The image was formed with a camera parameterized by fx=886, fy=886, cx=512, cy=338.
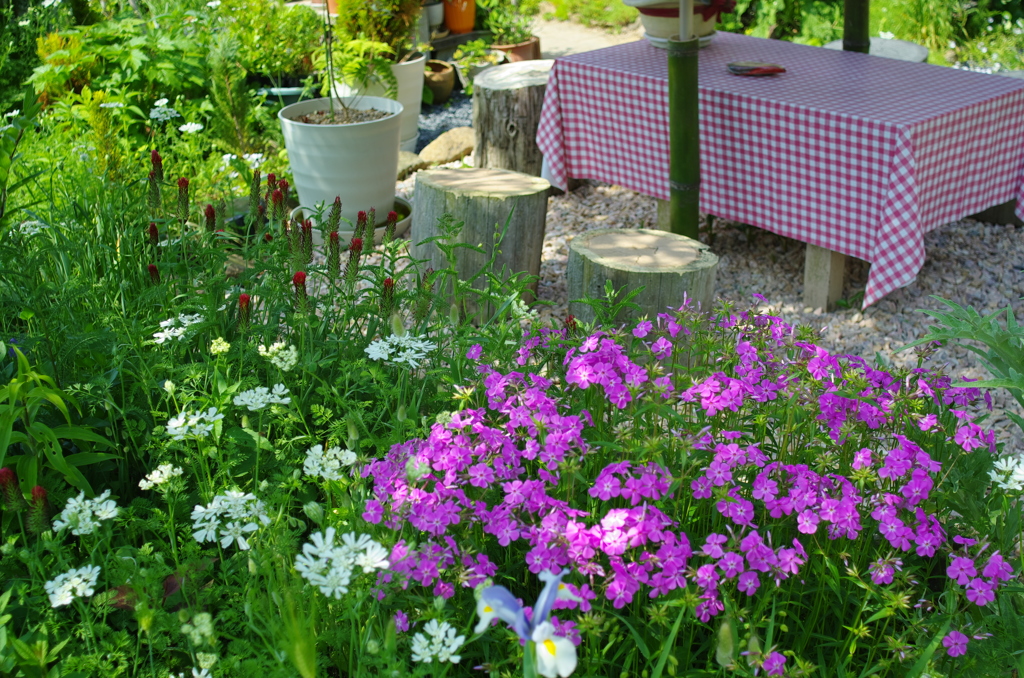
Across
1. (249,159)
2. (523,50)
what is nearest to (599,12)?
(523,50)

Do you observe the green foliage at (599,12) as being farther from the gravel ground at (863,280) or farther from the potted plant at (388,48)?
the gravel ground at (863,280)

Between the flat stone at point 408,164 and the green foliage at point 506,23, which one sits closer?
the flat stone at point 408,164

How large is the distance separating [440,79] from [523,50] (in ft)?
2.72

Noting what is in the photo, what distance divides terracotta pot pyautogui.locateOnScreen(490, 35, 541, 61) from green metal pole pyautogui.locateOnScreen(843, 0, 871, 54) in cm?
317

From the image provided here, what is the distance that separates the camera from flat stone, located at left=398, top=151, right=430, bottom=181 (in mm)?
5195

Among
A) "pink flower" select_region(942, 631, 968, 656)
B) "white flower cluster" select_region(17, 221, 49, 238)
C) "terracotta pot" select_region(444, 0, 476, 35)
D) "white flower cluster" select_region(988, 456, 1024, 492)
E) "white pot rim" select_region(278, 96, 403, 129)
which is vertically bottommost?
"pink flower" select_region(942, 631, 968, 656)

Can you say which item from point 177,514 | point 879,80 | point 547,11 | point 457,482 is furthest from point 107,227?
point 547,11

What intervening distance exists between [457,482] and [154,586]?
49cm

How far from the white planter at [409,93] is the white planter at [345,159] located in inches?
50.8

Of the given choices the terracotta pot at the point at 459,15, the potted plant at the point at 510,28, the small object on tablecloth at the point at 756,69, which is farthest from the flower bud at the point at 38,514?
the terracotta pot at the point at 459,15

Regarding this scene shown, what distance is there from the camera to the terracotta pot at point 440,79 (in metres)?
6.80

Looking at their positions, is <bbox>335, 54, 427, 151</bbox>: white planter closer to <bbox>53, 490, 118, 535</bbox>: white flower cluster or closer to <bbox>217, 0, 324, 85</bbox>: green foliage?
<bbox>217, 0, 324, 85</bbox>: green foliage

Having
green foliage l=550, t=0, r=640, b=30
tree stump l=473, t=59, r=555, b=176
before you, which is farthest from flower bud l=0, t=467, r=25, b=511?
green foliage l=550, t=0, r=640, b=30

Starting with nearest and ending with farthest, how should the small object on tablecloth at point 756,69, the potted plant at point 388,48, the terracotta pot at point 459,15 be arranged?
the small object on tablecloth at point 756,69
the potted plant at point 388,48
the terracotta pot at point 459,15
